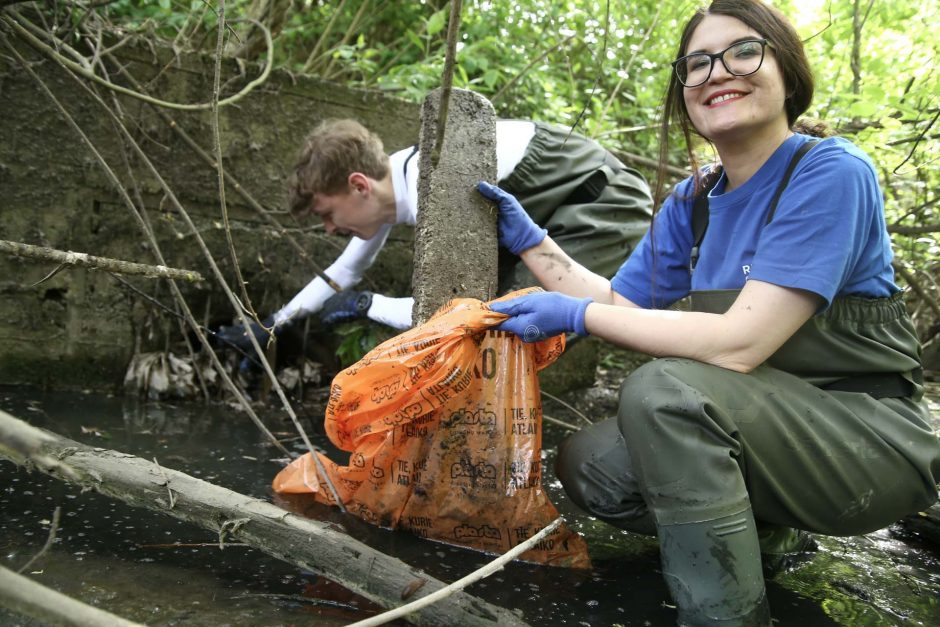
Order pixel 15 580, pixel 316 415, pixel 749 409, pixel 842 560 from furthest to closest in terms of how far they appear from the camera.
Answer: pixel 316 415 → pixel 842 560 → pixel 749 409 → pixel 15 580

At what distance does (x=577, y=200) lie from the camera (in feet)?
10.2

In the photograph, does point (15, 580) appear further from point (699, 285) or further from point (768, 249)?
point (699, 285)

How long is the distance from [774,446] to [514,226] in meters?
1.10

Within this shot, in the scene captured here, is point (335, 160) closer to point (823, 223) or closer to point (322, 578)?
point (322, 578)

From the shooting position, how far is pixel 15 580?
69 cm

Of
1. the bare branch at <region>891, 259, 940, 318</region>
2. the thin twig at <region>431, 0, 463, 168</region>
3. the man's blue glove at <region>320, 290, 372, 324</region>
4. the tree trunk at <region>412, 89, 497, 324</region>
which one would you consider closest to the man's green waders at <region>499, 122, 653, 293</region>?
the tree trunk at <region>412, 89, 497, 324</region>

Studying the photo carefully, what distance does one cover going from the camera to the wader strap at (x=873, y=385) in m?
1.72

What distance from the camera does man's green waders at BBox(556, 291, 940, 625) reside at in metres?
1.46

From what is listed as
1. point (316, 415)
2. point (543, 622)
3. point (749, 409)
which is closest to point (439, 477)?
point (543, 622)

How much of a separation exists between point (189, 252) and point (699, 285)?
2.81m

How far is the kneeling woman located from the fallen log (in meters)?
0.47

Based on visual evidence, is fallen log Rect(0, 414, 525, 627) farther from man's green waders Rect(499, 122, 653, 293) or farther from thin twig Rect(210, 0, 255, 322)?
man's green waders Rect(499, 122, 653, 293)

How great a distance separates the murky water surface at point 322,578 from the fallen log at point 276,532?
0.30 ft

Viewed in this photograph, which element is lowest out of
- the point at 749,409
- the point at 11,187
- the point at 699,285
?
the point at 749,409
